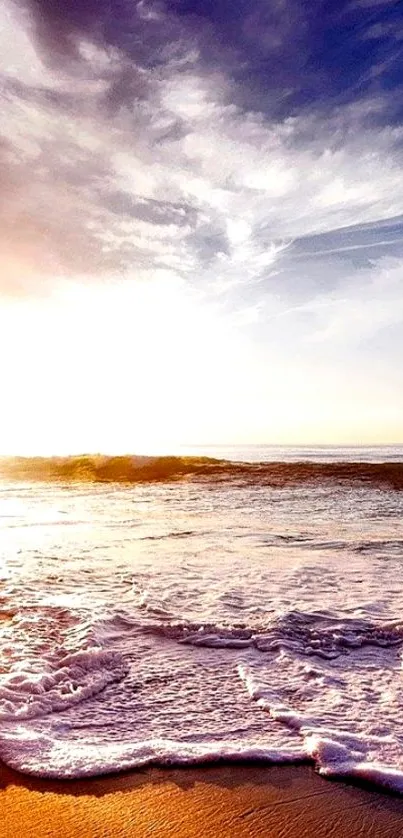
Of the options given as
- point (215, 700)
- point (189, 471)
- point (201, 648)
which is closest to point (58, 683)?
point (215, 700)

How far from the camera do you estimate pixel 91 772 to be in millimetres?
2787

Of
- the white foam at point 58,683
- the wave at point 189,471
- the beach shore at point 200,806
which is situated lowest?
the beach shore at point 200,806

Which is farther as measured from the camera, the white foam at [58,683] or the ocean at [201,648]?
the white foam at [58,683]

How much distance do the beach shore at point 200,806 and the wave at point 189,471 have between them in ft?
58.6

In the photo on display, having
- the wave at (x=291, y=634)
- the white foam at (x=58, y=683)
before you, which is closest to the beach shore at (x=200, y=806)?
the white foam at (x=58, y=683)

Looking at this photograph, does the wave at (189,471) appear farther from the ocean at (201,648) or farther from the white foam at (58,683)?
the white foam at (58,683)

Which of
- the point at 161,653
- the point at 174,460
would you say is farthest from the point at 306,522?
the point at 174,460

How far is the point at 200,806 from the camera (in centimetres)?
258

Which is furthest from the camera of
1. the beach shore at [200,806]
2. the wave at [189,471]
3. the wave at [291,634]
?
the wave at [189,471]

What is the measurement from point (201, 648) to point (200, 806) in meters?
1.98

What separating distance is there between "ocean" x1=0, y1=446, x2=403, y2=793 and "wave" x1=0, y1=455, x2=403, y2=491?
39.8ft

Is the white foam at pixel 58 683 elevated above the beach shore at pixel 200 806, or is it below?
above

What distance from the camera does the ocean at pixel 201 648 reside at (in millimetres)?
3047

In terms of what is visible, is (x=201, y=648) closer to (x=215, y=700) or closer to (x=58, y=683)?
(x=215, y=700)
